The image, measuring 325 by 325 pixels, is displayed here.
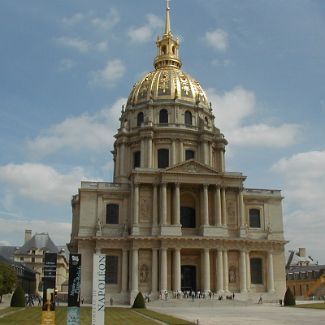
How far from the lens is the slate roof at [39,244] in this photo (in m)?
102

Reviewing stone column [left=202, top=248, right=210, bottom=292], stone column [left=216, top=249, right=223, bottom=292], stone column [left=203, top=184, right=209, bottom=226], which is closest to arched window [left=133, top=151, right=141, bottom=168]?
stone column [left=203, top=184, right=209, bottom=226]

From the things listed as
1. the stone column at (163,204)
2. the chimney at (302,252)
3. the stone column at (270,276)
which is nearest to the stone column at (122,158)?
the stone column at (163,204)

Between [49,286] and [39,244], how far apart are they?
8858 cm

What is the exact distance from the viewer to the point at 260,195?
65438 millimetres

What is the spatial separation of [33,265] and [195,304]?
2196 inches

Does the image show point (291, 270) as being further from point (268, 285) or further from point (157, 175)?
point (157, 175)

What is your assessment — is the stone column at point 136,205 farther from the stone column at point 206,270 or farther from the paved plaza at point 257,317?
the paved plaza at point 257,317

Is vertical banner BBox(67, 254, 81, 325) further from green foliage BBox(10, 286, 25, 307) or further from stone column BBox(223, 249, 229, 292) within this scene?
stone column BBox(223, 249, 229, 292)

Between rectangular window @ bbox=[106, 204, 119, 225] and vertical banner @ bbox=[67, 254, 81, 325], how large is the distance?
4389cm

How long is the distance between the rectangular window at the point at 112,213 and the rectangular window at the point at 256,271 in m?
17.2

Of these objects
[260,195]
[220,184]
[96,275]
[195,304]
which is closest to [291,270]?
[260,195]

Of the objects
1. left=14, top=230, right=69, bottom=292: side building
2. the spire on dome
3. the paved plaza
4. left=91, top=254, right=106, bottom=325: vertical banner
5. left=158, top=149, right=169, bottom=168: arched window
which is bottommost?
the paved plaza

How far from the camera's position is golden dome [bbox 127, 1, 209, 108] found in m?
73.6

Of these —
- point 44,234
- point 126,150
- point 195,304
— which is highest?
point 126,150
